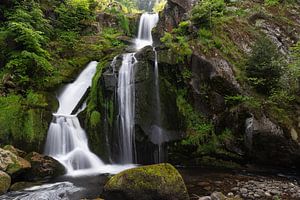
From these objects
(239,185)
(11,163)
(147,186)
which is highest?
(11,163)

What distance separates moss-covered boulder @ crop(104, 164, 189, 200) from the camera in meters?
7.86

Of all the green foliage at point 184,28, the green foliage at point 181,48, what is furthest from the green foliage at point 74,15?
the green foliage at point 181,48

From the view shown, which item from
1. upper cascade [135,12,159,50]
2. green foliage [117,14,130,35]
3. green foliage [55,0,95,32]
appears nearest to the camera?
green foliage [55,0,95,32]

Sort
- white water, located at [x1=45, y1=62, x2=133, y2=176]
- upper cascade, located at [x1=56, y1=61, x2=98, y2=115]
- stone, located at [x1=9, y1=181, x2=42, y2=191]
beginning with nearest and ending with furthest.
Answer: stone, located at [x1=9, y1=181, x2=42, y2=191] < white water, located at [x1=45, y1=62, x2=133, y2=176] < upper cascade, located at [x1=56, y1=61, x2=98, y2=115]

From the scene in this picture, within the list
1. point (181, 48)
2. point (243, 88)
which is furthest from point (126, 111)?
point (243, 88)

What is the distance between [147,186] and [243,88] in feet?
22.1

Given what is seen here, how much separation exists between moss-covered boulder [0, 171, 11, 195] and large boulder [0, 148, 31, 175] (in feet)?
1.02

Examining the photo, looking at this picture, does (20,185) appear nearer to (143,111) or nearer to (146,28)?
(143,111)

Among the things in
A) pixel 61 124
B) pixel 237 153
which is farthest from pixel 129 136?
pixel 237 153

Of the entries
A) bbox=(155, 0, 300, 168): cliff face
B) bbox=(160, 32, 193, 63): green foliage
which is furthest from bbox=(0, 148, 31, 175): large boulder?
bbox=(160, 32, 193, 63): green foliage

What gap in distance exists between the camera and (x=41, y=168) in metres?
10.2

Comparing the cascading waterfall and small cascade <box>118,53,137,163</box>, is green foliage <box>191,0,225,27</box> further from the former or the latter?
small cascade <box>118,53,137,163</box>

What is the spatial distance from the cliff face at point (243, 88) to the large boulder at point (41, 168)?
6.10 metres

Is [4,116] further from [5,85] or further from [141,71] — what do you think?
[141,71]
